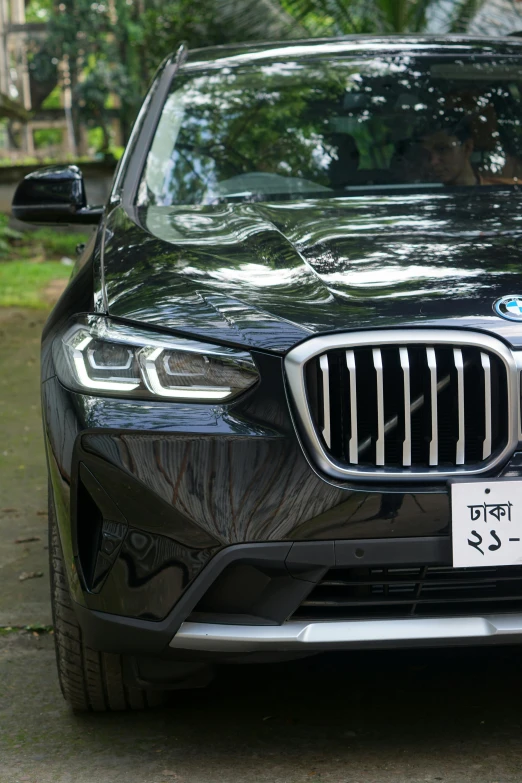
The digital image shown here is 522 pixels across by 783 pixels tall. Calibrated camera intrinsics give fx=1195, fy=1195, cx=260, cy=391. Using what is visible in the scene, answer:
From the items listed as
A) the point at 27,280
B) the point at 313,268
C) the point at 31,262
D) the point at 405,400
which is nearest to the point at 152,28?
the point at 31,262

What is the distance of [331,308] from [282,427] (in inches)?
11.1

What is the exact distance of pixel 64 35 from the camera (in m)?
19.8

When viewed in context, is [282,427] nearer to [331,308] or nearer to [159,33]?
[331,308]

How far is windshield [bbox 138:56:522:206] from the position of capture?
12.4ft

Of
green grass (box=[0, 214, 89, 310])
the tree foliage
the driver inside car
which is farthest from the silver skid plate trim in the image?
the tree foliage

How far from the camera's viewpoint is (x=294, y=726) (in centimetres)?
286

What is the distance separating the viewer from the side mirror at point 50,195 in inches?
152

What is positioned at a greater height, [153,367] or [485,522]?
[153,367]

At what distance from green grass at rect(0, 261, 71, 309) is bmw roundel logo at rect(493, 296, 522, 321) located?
8698 millimetres

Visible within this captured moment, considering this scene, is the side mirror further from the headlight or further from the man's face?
the headlight

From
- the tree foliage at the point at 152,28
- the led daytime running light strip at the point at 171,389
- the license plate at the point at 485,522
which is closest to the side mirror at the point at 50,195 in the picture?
the led daytime running light strip at the point at 171,389

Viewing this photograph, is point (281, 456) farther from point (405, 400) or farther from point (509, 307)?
point (509, 307)

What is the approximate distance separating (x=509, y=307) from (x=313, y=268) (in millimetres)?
476

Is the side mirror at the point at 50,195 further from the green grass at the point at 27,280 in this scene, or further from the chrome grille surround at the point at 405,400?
the green grass at the point at 27,280
